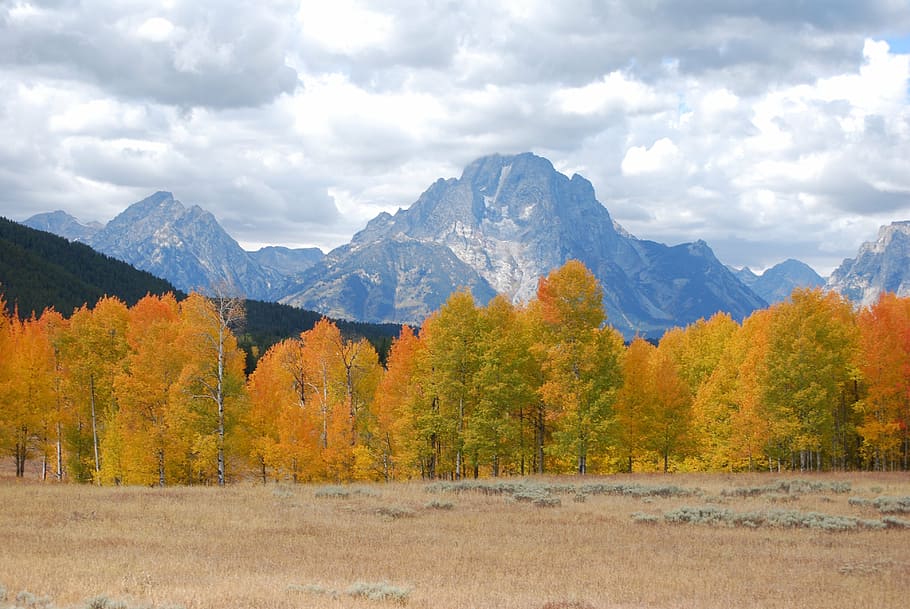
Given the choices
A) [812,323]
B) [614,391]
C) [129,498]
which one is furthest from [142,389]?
[812,323]

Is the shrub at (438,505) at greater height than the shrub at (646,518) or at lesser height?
lesser

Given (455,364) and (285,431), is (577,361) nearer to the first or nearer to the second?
(455,364)

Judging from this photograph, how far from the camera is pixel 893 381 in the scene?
149 feet

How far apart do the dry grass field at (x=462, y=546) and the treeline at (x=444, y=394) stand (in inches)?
244

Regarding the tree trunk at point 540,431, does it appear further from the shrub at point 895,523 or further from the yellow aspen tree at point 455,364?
the shrub at point 895,523

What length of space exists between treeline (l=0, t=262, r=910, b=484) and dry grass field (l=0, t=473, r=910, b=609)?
20.3 feet

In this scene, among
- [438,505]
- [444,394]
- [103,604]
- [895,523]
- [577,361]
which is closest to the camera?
[103,604]

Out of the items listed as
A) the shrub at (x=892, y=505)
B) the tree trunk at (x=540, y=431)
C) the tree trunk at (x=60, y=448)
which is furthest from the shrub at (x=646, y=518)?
the tree trunk at (x=60, y=448)

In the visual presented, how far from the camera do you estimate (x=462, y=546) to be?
22.5m

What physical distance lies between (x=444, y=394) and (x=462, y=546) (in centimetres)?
2220

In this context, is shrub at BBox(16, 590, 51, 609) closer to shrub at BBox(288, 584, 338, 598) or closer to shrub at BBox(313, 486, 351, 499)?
shrub at BBox(288, 584, 338, 598)

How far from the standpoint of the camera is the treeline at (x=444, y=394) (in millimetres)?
40969

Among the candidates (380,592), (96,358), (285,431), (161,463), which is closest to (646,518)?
(380,592)

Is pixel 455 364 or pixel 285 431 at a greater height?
pixel 455 364
